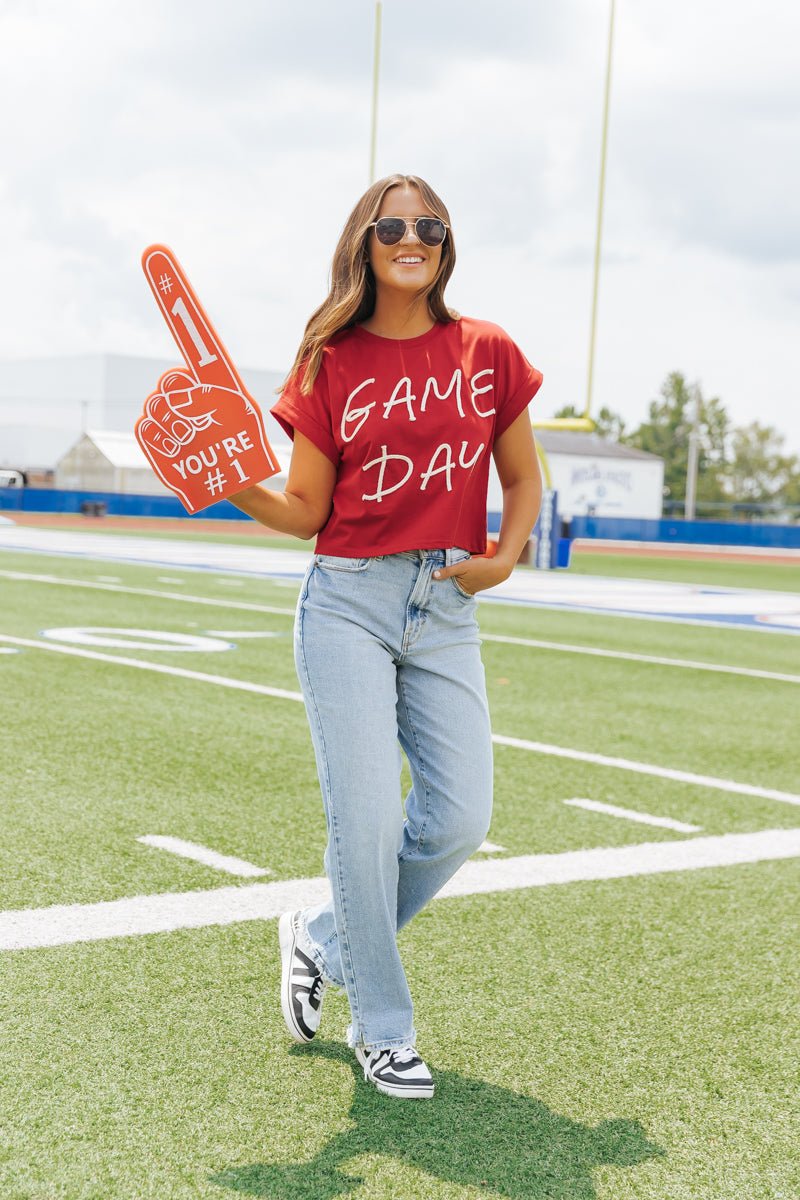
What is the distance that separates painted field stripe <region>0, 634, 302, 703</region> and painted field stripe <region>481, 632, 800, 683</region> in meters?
2.89

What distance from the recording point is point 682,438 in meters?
107

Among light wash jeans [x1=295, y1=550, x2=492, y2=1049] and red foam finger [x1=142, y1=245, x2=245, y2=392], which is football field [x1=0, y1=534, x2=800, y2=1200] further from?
red foam finger [x1=142, y1=245, x2=245, y2=392]

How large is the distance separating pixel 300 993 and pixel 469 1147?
0.57 meters

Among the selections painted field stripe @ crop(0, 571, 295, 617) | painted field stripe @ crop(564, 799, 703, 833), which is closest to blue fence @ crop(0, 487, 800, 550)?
painted field stripe @ crop(0, 571, 295, 617)

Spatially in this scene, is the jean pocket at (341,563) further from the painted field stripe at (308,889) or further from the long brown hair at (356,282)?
the painted field stripe at (308,889)

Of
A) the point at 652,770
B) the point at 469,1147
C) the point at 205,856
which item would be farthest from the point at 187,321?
the point at 652,770

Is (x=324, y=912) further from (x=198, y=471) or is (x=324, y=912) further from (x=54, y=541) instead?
(x=54, y=541)

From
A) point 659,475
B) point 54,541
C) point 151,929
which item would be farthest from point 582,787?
point 659,475

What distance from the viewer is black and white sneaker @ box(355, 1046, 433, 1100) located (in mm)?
2928

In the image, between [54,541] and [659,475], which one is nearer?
[54,541]

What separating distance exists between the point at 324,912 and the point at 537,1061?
57 centimetres

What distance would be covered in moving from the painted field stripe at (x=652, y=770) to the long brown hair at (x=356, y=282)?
3.66 m

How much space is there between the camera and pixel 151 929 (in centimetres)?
385

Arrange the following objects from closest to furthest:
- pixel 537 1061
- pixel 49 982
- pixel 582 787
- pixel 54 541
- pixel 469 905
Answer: pixel 537 1061 < pixel 49 982 < pixel 469 905 < pixel 582 787 < pixel 54 541
